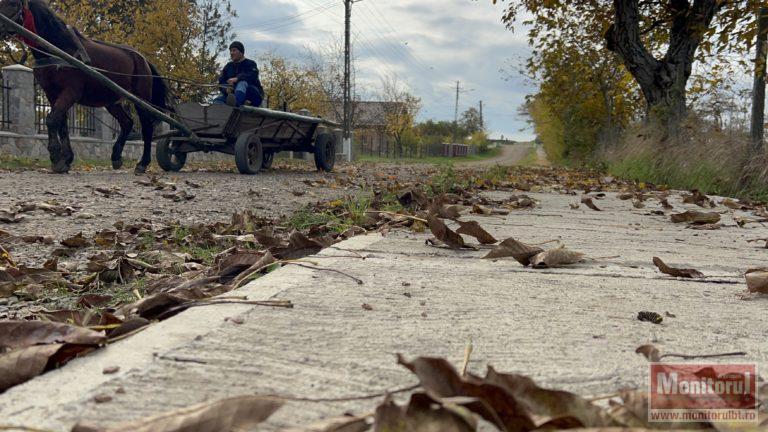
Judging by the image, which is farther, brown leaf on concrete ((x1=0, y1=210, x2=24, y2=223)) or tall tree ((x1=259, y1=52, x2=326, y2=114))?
tall tree ((x1=259, y1=52, x2=326, y2=114))

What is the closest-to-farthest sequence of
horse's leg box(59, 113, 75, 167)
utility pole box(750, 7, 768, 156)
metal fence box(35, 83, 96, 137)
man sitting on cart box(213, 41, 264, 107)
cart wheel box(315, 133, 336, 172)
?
utility pole box(750, 7, 768, 156)
horse's leg box(59, 113, 75, 167)
man sitting on cart box(213, 41, 264, 107)
cart wheel box(315, 133, 336, 172)
metal fence box(35, 83, 96, 137)

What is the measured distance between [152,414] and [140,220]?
359 cm

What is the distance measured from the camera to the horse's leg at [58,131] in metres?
8.21

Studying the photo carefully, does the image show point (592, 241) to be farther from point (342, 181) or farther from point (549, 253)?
point (342, 181)

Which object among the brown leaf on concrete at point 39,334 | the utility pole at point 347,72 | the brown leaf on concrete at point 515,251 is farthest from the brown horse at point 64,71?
the utility pole at point 347,72

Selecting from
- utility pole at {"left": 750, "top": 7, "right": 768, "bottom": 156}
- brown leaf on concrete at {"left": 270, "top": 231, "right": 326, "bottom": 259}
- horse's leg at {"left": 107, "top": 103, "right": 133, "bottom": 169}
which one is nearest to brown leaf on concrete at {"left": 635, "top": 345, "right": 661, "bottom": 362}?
brown leaf on concrete at {"left": 270, "top": 231, "right": 326, "bottom": 259}

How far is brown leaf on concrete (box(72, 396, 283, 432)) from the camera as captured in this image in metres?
0.78

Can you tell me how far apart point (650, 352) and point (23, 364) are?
3.86 ft

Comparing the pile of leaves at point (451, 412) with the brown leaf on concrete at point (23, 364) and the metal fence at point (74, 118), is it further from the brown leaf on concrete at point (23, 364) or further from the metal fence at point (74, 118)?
the metal fence at point (74, 118)

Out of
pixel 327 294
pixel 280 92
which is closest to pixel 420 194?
pixel 327 294

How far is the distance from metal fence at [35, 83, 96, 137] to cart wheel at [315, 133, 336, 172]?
6.25 metres

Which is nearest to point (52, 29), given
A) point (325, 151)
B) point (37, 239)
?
point (325, 151)

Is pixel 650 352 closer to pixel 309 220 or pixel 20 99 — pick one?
pixel 309 220

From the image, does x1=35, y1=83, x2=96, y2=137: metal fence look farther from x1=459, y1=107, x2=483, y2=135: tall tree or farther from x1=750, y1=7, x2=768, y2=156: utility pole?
x1=459, y1=107, x2=483, y2=135: tall tree
